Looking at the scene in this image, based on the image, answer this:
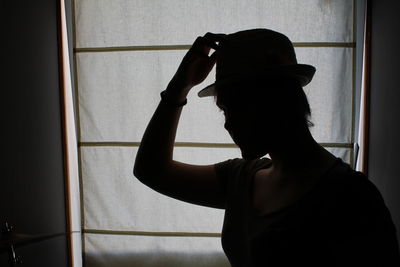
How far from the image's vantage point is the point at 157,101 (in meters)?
1.41

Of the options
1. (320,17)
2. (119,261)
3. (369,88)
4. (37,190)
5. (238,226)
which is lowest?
(119,261)

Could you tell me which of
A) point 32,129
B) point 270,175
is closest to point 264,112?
point 270,175

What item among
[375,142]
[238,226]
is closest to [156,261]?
[238,226]

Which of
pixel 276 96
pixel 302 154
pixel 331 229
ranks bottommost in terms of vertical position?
pixel 331 229

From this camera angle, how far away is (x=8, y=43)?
1162 millimetres

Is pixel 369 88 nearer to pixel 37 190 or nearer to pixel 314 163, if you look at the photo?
pixel 314 163

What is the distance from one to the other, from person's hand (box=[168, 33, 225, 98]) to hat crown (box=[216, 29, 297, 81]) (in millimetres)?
120

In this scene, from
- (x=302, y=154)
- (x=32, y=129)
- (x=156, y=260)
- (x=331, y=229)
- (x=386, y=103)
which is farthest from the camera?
(x=156, y=260)

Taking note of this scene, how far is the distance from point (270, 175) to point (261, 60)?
252 millimetres

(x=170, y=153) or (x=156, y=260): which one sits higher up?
(x=170, y=153)

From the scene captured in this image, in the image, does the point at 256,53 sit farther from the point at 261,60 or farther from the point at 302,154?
the point at 302,154

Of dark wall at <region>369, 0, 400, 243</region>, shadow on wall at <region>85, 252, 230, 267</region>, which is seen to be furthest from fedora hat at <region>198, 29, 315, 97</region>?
shadow on wall at <region>85, 252, 230, 267</region>

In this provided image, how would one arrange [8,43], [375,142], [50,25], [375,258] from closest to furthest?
[375,258]
[8,43]
[375,142]
[50,25]

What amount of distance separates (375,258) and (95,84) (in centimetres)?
128
